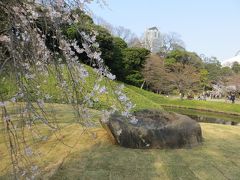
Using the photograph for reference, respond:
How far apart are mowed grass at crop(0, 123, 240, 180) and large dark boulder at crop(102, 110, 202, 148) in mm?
143

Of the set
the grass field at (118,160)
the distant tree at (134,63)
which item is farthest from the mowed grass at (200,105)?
the grass field at (118,160)

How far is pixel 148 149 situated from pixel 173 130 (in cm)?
56

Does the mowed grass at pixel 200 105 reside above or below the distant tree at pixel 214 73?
below

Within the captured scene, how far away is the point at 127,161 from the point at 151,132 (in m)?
0.78

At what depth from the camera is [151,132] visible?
6176 mm

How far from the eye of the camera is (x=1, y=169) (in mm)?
5184

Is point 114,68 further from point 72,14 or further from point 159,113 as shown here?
point 72,14

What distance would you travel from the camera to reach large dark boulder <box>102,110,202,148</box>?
619cm

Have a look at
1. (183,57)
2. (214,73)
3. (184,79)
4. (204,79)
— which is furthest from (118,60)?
(214,73)

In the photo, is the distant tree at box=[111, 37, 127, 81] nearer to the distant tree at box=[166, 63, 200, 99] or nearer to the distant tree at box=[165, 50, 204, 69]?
the distant tree at box=[166, 63, 200, 99]

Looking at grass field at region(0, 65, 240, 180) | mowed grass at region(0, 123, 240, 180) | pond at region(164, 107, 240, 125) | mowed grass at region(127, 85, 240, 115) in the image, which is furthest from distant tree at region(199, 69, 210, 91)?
mowed grass at region(0, 123, 240, 180)

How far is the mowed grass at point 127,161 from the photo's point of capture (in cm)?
521

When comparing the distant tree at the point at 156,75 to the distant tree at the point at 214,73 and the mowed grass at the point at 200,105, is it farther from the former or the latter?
the distant tree at the point at 214,73

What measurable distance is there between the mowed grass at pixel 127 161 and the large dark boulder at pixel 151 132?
143mm
